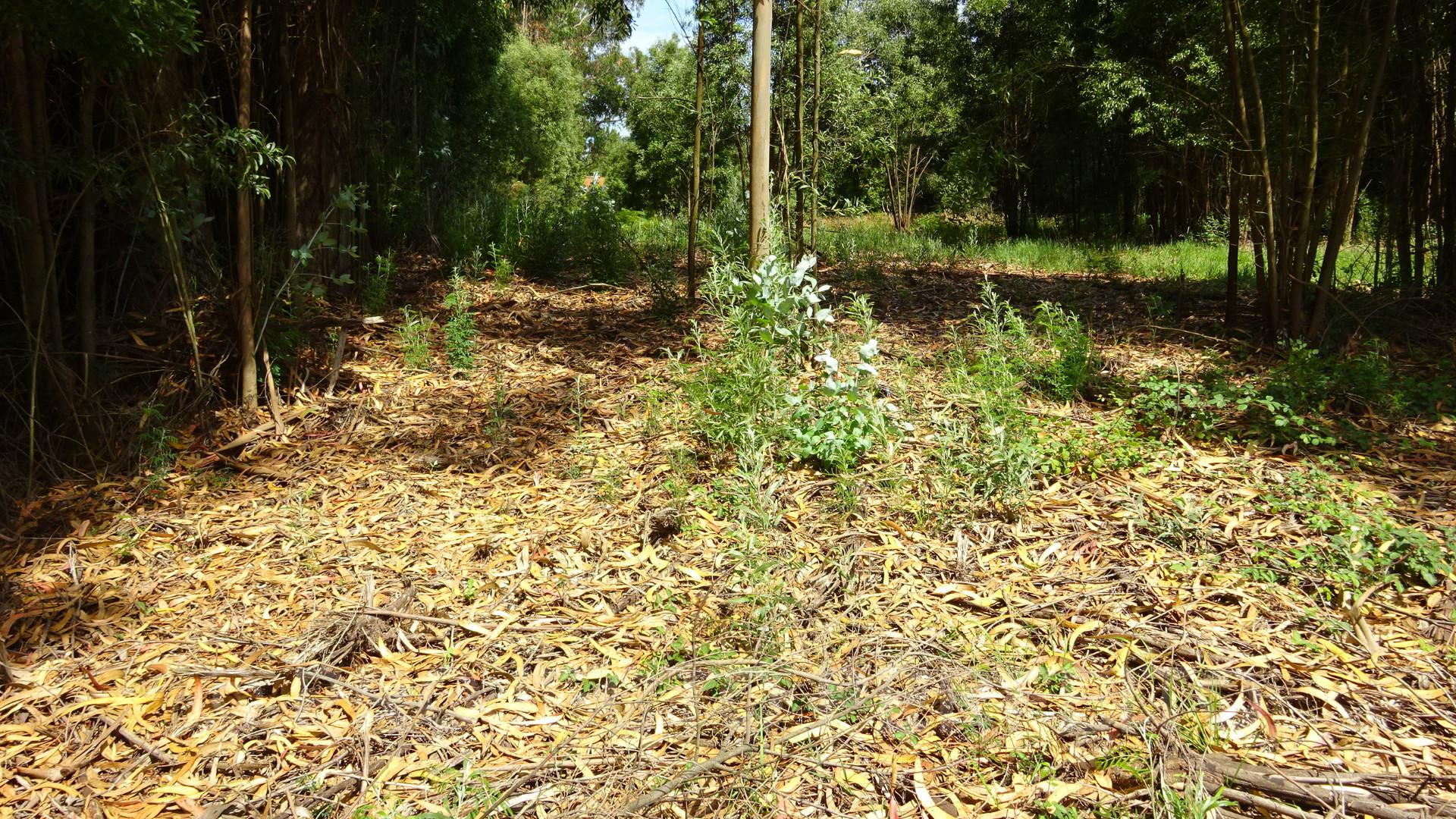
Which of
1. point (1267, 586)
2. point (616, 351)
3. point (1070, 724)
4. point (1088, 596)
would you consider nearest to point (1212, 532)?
point (1267, 586)

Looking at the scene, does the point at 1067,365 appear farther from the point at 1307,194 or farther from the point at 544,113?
the point at 544,113

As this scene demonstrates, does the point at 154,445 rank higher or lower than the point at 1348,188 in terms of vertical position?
lower

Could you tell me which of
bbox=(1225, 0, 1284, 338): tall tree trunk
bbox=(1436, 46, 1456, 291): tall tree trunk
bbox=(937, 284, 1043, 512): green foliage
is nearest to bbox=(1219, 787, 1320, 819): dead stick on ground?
bbox=(937, 284, 1043, 512): green foliage

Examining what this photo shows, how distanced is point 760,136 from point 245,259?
2.41 m

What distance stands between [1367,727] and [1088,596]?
0.73 m

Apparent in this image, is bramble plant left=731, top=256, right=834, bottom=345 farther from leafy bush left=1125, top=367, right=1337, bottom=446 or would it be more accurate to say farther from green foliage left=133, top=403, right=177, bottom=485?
green foliage left=133, top=403, right=177, bottom=485

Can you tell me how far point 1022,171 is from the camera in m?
14.9

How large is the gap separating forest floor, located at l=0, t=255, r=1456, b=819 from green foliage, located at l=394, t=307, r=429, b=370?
2.88ft

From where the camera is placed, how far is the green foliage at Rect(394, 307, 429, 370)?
15.5 feet

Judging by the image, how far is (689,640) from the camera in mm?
2473

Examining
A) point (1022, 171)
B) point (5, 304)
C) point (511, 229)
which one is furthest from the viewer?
point (1022, 171)

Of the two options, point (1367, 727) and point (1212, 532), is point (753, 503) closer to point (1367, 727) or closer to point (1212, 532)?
point (1212, 532)

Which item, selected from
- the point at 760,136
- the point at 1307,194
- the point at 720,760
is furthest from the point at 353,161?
the point at 1307,194

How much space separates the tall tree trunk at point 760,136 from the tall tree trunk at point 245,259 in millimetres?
2223
